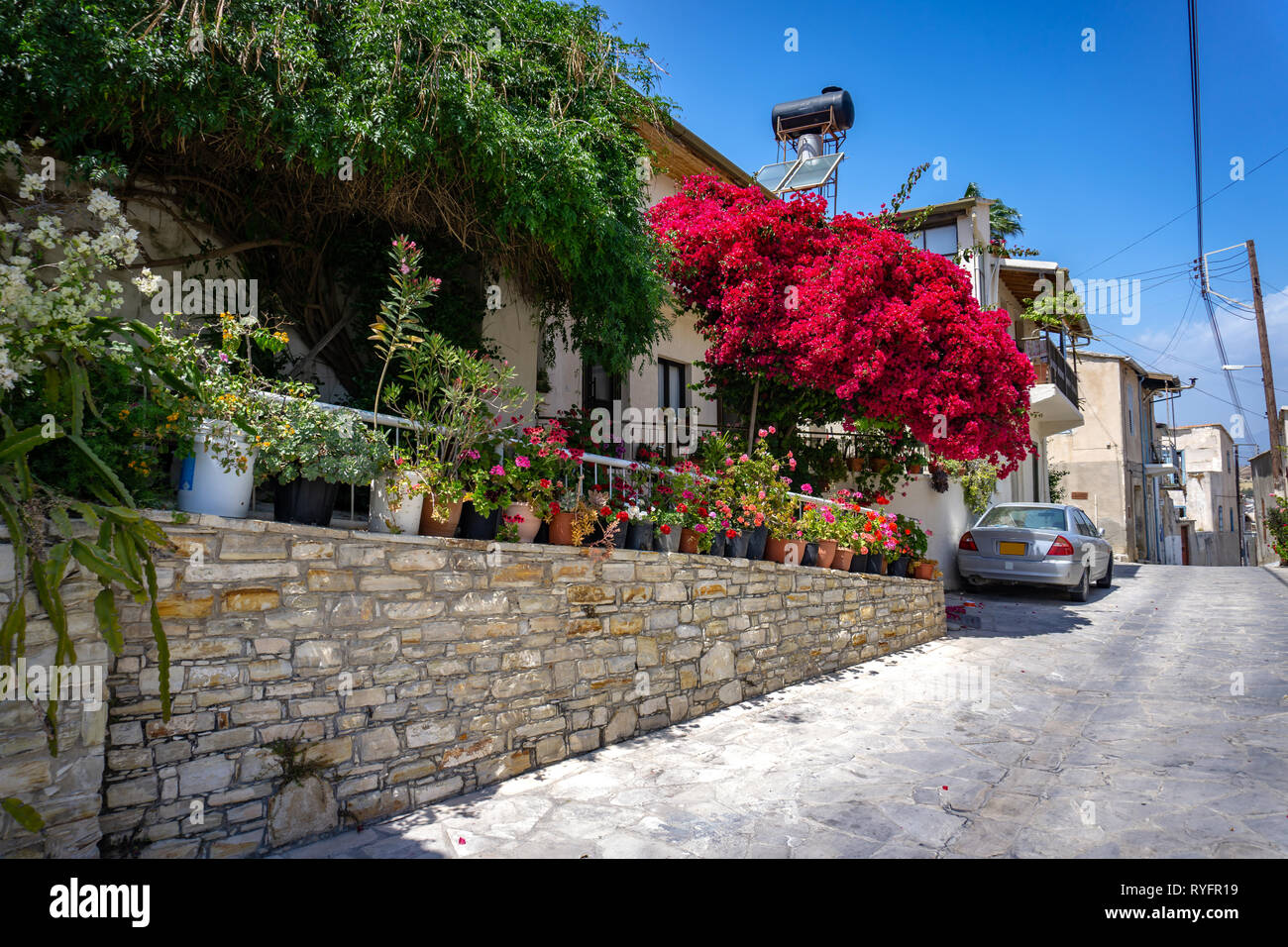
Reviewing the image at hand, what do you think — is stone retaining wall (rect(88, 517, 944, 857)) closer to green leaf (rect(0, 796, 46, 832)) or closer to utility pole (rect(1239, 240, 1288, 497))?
green leaf (rect(0, 796, 46, 832))

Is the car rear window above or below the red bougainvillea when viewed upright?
below

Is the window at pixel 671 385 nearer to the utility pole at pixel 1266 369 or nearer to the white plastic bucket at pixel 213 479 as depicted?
the white plastic bucket at pixel 213 479

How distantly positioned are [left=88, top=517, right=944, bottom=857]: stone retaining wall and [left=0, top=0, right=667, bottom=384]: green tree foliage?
2.54 metres

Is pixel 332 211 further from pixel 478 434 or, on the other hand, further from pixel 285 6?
pixel 478 434

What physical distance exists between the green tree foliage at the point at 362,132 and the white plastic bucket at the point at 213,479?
2.10 metres

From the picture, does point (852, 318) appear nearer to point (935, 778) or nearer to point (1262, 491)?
point (935, 778)

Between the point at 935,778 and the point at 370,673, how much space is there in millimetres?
3244

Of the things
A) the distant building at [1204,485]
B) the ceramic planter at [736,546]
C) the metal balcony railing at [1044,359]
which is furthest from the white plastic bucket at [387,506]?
the distant building at [1204,485]

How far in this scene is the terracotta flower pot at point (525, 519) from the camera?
15.0 feet

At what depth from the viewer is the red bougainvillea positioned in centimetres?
829

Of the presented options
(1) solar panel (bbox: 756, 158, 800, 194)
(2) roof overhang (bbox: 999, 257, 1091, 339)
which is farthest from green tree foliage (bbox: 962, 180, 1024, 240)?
(1) solar panel (bbox: 756, 158, 800, 194)
